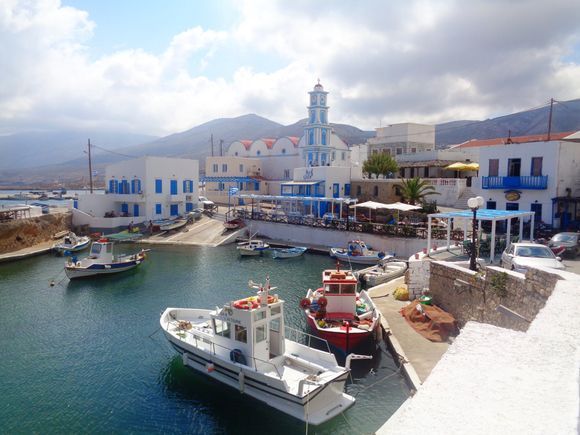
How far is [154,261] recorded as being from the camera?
34.8 meters

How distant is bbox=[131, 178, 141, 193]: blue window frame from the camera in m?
49.5

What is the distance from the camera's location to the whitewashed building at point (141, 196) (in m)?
48.4

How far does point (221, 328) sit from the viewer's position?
49.3 ft

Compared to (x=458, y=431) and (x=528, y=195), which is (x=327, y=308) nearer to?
(x=458, y=431)

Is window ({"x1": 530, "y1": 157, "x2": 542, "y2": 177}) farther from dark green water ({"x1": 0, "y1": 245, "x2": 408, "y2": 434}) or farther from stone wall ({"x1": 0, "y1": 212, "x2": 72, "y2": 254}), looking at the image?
stone wall ({"x1": 0, "y1": 212, "x2": 72, "y2": 254})

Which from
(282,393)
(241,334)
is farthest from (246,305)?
(282,393)

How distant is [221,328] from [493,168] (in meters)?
26.8

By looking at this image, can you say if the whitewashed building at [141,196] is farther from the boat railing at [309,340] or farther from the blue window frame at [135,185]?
the boat railing at [309,340]

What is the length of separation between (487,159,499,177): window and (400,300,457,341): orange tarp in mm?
18936

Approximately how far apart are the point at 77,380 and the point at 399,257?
80.1 feet

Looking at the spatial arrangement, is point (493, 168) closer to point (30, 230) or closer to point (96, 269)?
point (96, 269)

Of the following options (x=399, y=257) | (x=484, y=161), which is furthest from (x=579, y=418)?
(x=484, y=161)

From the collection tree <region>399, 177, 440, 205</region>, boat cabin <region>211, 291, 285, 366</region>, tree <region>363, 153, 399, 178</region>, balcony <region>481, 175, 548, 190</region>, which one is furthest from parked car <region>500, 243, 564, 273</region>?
tree <region>363, 153, 399, 178</region>

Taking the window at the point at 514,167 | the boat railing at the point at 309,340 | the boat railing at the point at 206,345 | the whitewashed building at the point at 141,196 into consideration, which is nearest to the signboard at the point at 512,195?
the window at the point at 514,167
